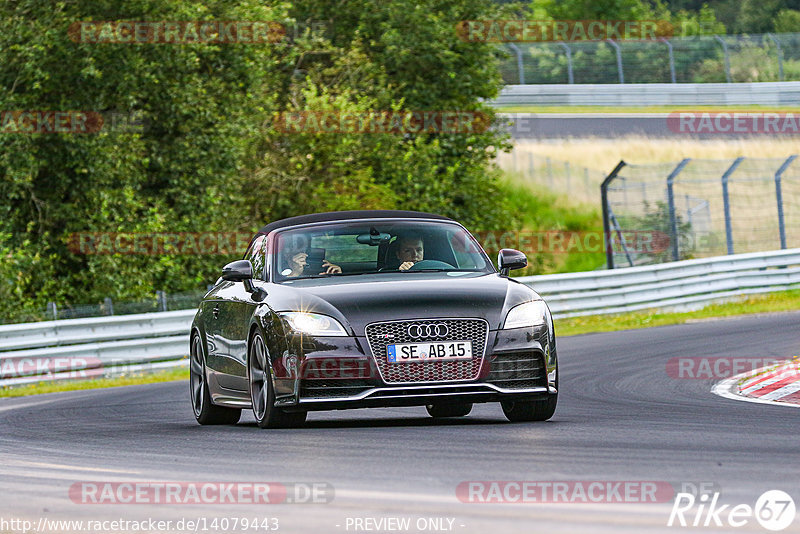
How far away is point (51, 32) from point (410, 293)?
1876 cm

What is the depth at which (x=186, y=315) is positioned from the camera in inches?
→ 843

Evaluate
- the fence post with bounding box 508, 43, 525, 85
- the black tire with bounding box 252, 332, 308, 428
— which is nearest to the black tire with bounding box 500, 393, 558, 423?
the black tire with bounding box 252, 332, 308, 428

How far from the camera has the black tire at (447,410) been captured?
1117 cm

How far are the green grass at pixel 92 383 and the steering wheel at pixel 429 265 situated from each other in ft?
30.7

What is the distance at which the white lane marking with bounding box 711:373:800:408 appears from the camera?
36.7 feet

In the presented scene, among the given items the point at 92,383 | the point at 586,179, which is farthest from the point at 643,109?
the point at 92,383

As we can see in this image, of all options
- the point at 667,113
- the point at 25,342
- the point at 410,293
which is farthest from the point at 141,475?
the point at 667,113
